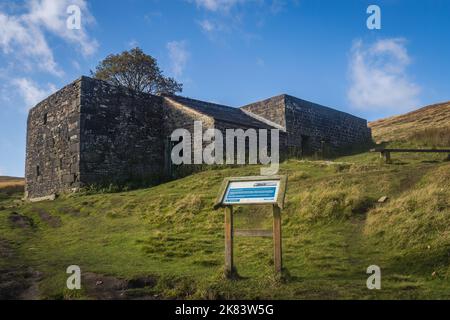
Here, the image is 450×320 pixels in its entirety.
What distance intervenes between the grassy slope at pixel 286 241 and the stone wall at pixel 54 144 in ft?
17.8

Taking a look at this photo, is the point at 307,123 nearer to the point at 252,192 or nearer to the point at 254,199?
the point at 252,192

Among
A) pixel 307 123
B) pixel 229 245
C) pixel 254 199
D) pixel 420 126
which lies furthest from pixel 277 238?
pixel 420 126

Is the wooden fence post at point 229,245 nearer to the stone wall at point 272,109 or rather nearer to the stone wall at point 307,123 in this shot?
the stone wall at point 307,123

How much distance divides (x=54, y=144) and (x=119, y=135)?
3648mm

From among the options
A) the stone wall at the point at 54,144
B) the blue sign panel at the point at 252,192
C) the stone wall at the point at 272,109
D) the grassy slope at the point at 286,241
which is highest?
the stone wall at the point at 272,109

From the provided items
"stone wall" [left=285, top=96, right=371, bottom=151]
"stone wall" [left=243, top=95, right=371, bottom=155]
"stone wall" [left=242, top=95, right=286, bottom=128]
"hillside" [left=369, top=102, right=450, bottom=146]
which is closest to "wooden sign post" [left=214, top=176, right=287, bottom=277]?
"stone wall" [left=243, top=95, right=371, bottom=155]

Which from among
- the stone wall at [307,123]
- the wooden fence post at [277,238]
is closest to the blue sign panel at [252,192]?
the wooden fence post at [277,238]

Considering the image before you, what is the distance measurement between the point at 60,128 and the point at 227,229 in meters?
16.7

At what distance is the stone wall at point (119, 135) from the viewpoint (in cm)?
2064

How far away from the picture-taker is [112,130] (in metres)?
21.6

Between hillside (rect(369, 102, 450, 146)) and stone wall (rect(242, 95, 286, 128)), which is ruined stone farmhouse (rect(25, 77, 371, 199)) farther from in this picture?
hillside (rect(369, 102, 450, 146))

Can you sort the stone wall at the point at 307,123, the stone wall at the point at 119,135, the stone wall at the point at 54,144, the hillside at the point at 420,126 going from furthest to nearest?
the stone wall at the point at 307,123 < the hillside at the point at 420,126 < the stone wall at the point at 54,144 < the stone wall at the point at 119,135

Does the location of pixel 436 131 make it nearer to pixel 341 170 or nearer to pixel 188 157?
pixel 341 170

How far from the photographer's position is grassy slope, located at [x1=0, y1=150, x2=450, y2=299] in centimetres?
700
